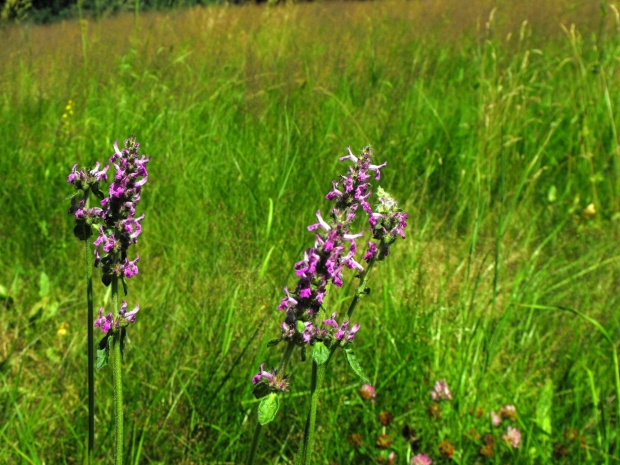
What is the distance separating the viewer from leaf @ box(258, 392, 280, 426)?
78cm

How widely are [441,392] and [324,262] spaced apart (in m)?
0.95

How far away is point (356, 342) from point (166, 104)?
2034mm

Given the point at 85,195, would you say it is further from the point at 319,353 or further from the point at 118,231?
the point at 319,353

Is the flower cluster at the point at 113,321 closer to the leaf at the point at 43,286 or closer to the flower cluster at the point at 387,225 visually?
the flower cluster at the point at 387,225

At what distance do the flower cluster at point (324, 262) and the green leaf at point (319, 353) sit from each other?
11 millimetres

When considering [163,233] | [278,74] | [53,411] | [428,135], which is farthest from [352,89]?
[53,411]

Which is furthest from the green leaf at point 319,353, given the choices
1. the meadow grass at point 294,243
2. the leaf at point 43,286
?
the leaf at point 43,286

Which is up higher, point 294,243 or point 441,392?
point 294,243

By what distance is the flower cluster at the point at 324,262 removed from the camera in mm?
764

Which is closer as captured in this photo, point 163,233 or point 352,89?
point 163,233

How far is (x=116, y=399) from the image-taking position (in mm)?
842

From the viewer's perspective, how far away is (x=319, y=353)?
2.68 feet

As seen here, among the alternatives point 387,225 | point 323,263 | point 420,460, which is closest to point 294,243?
point 420,460

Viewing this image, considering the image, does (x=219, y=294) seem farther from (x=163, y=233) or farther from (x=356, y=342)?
(x=163, y=233)
